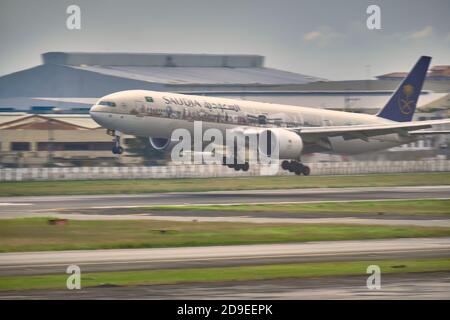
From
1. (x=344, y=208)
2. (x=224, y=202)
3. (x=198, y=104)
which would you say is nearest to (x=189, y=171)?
(x=198, y=104)

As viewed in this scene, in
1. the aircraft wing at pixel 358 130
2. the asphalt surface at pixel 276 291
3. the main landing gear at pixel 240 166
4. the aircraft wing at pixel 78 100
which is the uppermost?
the aircraft wing at pixel 78 100

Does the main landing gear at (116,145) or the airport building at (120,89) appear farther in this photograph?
the airport building at (120,89)

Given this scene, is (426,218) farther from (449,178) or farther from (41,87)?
(41,87)

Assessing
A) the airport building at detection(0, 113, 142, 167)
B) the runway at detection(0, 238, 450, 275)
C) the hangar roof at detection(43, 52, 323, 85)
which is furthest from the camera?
the hangar roof at detection(43, 52, 323, 85)

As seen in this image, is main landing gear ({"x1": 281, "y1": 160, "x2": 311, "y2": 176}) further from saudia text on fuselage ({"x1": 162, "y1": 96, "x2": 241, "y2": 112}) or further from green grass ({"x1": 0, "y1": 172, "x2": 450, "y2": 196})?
saudia text on fuselage ({"x1": 162, "y1": 96, "x2": 241, "y2": 112})

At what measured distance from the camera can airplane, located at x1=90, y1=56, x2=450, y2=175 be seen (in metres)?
61.8

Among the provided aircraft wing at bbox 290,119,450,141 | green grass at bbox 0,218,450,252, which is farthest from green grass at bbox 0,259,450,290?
aircraft wing at bbox 290,119,450,141

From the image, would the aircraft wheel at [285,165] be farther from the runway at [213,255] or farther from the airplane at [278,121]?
the runway at [213,255]

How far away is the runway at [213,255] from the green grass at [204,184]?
27.4 meters

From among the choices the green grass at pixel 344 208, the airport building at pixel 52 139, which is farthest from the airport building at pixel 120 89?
the green grass at pixel 344 208

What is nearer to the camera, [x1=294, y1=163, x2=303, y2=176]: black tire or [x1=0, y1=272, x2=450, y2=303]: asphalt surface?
[x1=0, y1=272, x2=450, y2=303]: asphalt surface

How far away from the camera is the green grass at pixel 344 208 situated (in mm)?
44281

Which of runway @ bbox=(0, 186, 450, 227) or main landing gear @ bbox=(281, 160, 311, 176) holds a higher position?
main landing gear @ bbox=(281, 160, 311, 176)

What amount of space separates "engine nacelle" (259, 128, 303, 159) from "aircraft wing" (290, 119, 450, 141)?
317cm
